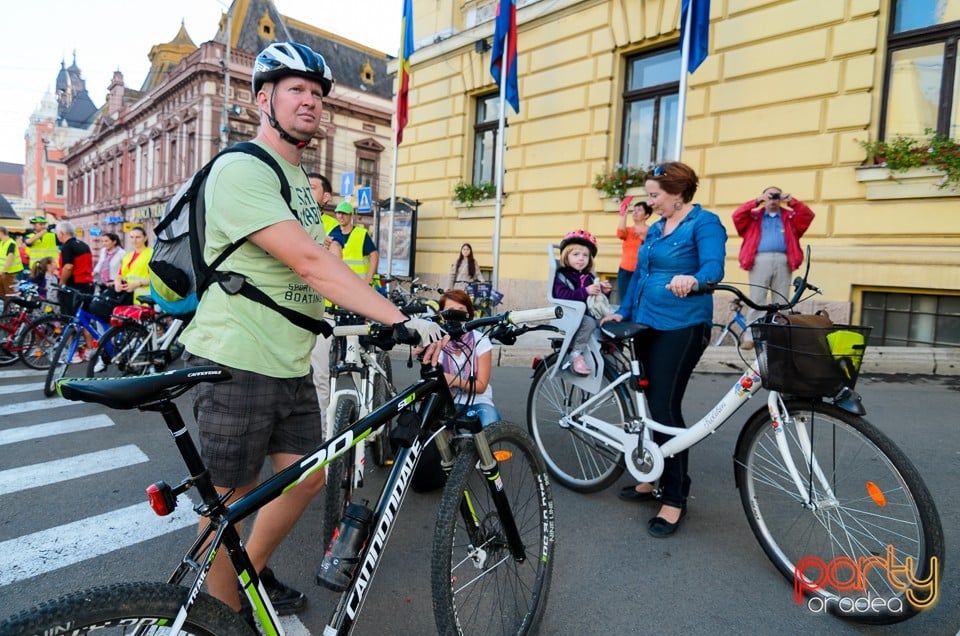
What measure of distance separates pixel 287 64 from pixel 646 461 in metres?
2.52

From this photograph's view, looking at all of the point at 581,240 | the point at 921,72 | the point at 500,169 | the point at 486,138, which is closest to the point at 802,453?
the point at 581,240

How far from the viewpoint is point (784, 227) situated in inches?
280

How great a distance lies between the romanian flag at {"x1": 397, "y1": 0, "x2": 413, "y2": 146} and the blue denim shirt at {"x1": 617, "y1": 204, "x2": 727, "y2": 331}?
10902 millimetres

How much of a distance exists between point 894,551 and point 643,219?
650cm

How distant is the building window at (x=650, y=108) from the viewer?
9.74 metres

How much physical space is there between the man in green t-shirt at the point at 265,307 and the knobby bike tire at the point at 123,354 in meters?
5.01

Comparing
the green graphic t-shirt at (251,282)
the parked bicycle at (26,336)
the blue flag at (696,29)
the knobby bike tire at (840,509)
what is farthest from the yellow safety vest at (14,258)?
the knobby bike tire at (840,509)

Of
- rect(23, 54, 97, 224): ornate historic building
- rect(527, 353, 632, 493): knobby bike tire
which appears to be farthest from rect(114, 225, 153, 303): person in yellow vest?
rect(23, 54, 97, 224): ornate historic building

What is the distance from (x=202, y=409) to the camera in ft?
6.25

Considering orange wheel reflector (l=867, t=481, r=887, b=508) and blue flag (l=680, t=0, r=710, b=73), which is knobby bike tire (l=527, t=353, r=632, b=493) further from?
blue flag (l=680, t=0, r=710, b=73)

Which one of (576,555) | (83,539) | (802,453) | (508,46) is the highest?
(508,46)

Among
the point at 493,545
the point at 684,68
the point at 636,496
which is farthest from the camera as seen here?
the point at 684,68

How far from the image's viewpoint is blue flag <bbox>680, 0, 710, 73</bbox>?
8.40 m

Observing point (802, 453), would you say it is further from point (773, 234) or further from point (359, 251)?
point (773, 234)
